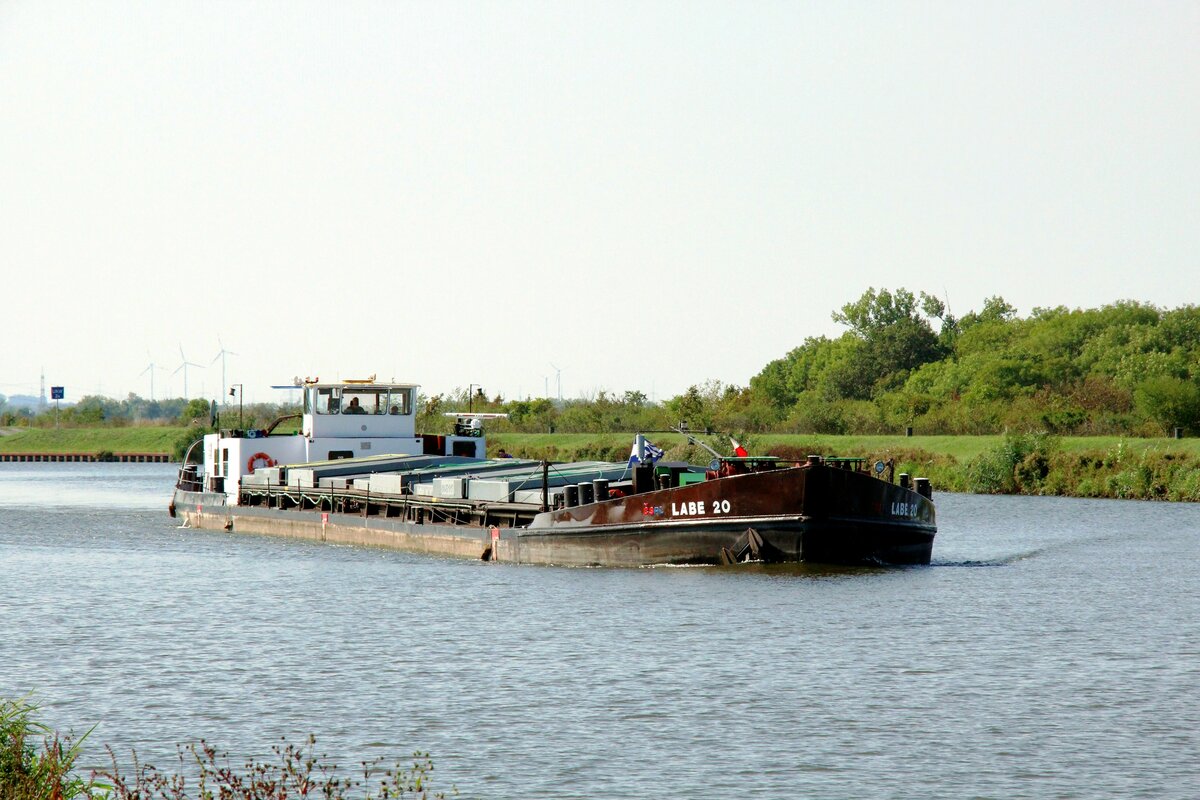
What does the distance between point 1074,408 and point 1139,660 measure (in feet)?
196

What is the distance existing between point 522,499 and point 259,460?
14.6 m

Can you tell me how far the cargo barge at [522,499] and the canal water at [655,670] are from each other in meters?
0.68

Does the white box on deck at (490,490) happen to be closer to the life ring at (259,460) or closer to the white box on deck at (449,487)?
the white box on deck at (449,487)

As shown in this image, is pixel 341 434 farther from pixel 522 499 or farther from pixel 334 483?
pixel 522 499

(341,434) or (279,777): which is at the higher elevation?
(341,434)

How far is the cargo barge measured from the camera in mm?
27172

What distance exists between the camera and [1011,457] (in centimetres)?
5881

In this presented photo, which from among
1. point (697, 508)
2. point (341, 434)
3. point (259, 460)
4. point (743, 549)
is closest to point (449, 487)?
point (697, 508)

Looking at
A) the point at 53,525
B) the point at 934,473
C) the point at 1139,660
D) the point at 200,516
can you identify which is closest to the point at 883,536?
the point at 1139,660

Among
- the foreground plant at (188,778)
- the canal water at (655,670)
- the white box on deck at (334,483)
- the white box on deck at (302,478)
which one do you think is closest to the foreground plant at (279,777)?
the foreground plant at (188,778)

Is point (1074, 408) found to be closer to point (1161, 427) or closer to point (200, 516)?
point (1161, 427)

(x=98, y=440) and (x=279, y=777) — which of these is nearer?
(x=279, y=777)

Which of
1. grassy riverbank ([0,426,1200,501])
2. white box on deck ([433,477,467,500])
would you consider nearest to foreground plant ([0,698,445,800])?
white box on deck ([433,477,467,500])

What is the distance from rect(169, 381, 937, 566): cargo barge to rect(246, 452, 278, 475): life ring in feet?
0.14
